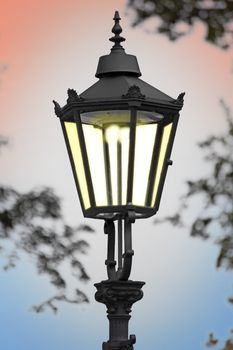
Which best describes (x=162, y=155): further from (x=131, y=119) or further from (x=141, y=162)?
(x=131, y=119)

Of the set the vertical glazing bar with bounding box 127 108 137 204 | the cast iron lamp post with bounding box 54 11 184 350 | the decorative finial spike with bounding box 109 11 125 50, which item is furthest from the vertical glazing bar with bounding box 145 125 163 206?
the decorative finial spike with bounding box 109 11 125 50

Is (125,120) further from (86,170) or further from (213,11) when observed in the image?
(213,11)

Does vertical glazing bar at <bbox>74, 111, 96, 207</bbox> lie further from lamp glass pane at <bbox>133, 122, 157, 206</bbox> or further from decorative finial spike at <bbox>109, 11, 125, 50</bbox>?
decorative finial spike at <bbox>109, 11, 125, 50</bbox>

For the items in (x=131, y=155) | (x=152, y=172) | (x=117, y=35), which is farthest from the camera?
(x=117, y=35)

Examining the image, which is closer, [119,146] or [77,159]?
[119,146]

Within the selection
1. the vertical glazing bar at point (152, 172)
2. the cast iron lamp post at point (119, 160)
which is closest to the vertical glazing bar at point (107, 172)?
the cast iron lamp post at point (119, 160)

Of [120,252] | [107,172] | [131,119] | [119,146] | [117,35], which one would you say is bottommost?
[120,252]

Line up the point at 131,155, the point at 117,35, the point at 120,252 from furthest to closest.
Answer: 1. the point at 117,35
2. the point at 120,252
3. the point at 131,155

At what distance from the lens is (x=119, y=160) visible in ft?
21.8

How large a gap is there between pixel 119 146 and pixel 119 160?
84 mm

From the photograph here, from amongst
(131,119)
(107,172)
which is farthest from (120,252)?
(131,119)

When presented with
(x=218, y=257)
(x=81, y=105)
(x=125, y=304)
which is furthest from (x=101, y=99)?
(x=218, y=257)

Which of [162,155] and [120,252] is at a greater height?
[162,155]

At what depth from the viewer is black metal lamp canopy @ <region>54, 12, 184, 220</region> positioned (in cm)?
661
